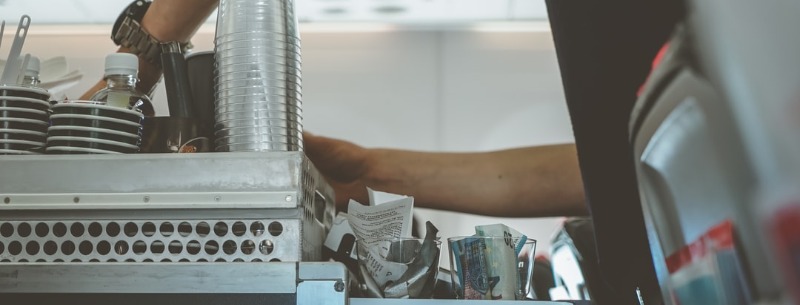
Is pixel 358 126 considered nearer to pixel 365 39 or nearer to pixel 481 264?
pixel 365 39

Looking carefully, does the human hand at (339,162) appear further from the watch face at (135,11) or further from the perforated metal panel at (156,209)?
the perforated metal panel at (156,209)

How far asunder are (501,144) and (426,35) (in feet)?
1.13

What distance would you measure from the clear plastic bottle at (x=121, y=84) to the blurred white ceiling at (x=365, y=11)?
3.61 feet

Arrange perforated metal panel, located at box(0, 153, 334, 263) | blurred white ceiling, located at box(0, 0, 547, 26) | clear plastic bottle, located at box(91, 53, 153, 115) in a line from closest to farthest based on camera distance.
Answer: perforated metal panel, located at box(0, 153, 334, 263)
clear plastic bottle, located at box(91, 53, 153, 115)
blurred white ceiling, located at box(0, 0, 547, 26)

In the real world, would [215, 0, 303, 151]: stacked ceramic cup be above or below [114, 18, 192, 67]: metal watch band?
below

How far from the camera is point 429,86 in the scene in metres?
2.00

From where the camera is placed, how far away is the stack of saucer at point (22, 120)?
72 centimetres

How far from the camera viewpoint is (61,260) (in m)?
0.68

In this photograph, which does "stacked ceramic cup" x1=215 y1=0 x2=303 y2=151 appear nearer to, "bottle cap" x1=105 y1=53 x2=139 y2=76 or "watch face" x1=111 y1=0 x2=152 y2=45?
"bottle cap" x1=105 y1=53 x2=139 y2=76

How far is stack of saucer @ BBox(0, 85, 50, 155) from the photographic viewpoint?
72 centimetres

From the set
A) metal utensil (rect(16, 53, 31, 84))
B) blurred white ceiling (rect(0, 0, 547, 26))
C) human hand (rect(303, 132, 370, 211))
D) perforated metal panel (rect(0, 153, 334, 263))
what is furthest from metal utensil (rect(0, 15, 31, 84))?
blurred white ceiling (rect(0, 0, 547, 26))

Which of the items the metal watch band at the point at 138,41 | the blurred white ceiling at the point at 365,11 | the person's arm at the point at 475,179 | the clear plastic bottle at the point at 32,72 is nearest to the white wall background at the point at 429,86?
the blurred white ceiling at the point at 365,11

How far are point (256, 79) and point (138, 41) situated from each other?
283mm

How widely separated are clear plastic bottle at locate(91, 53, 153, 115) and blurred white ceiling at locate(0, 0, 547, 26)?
1.10m
